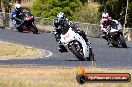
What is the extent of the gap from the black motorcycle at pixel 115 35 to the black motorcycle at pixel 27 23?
320 inches

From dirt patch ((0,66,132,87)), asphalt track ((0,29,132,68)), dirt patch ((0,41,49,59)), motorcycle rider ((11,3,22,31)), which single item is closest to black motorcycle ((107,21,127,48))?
asphalt track ((0,29,132,68))

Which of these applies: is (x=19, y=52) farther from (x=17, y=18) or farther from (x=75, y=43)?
(x=17, y=18)

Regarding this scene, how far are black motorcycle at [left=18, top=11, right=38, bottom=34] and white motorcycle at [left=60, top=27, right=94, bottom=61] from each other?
1536 cm

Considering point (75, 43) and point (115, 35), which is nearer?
point (75, 43)

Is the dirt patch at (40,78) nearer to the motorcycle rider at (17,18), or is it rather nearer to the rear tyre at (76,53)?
the rear tyre at (76,53)

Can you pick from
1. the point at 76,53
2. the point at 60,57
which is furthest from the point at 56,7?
the point at 76,53

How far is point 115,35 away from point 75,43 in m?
8.26

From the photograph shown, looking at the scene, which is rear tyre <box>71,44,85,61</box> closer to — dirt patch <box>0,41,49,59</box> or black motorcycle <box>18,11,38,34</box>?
dirt patch <box>0,41,49,59</box>

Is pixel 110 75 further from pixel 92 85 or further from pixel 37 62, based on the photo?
pixel 37 62

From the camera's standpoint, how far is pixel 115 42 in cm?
2828

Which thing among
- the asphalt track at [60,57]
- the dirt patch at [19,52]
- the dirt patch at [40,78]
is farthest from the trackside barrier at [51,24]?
the dirt patch at [40,78]

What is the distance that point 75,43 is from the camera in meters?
20.2

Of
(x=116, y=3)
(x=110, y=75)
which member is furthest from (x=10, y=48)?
(x=116, y=3)

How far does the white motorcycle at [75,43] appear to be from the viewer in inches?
792
